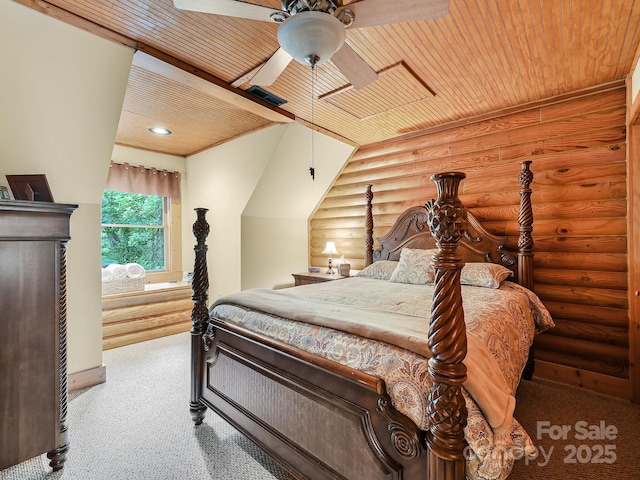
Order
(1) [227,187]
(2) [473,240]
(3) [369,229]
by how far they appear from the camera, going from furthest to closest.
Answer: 1. (1) [227,187]
2. (3) [369,229]
3. (2) [473,240]

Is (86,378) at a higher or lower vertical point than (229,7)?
lower

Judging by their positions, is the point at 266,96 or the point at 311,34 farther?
the point at 266,96

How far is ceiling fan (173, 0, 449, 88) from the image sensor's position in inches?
53.1

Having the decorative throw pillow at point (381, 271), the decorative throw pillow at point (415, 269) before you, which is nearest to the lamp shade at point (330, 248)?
the decorative throw pillow at point (381, 271)

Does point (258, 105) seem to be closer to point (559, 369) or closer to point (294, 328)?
point (294, 328)

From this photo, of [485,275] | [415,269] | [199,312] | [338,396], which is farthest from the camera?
[415,269]

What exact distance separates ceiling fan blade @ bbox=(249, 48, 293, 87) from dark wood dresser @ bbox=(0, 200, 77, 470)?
1414mm

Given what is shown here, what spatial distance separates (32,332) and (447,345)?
2.09m

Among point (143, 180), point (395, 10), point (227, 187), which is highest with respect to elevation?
point (395, 10)

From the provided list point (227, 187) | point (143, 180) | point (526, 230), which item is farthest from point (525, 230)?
point (143, 180)

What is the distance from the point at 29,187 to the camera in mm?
1962

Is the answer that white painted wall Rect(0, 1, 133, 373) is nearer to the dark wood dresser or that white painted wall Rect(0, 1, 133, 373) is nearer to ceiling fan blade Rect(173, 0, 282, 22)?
the dark wood dresser

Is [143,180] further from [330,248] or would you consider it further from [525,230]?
[525,230]

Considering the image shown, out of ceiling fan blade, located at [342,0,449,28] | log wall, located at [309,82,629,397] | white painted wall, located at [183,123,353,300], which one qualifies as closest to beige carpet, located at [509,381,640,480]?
log wall, located at [309,82,629,397]
